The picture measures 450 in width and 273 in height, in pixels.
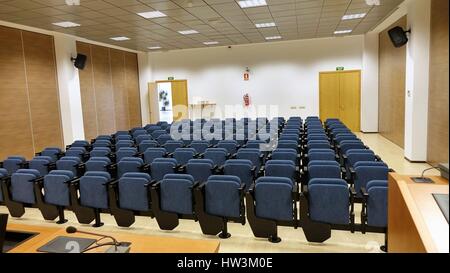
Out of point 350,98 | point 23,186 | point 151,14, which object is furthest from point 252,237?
point 350,98

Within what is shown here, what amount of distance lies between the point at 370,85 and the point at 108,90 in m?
11.0

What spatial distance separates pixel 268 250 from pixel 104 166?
3.45 metres

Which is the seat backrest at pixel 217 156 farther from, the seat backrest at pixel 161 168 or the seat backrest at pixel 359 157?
the seat backrest at pixel 359 157

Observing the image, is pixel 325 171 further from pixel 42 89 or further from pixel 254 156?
pixel 42 89

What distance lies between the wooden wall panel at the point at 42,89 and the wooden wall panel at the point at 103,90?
2155 mm

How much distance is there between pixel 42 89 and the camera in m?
10.3

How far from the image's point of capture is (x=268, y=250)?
380 cm

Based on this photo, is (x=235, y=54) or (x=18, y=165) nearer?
(x=18, y=165)

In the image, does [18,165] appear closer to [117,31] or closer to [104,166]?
[104,166]

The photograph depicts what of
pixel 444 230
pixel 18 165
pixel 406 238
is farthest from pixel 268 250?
pixel 18 165

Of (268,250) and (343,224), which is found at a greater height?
(343,224)

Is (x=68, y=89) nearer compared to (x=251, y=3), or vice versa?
(x=251, y=3)

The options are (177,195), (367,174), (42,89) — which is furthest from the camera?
(42,89)

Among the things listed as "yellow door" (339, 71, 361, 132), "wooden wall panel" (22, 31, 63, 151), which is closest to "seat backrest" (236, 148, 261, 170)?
"wooden wall panel" (22, 31, 63, 151)
